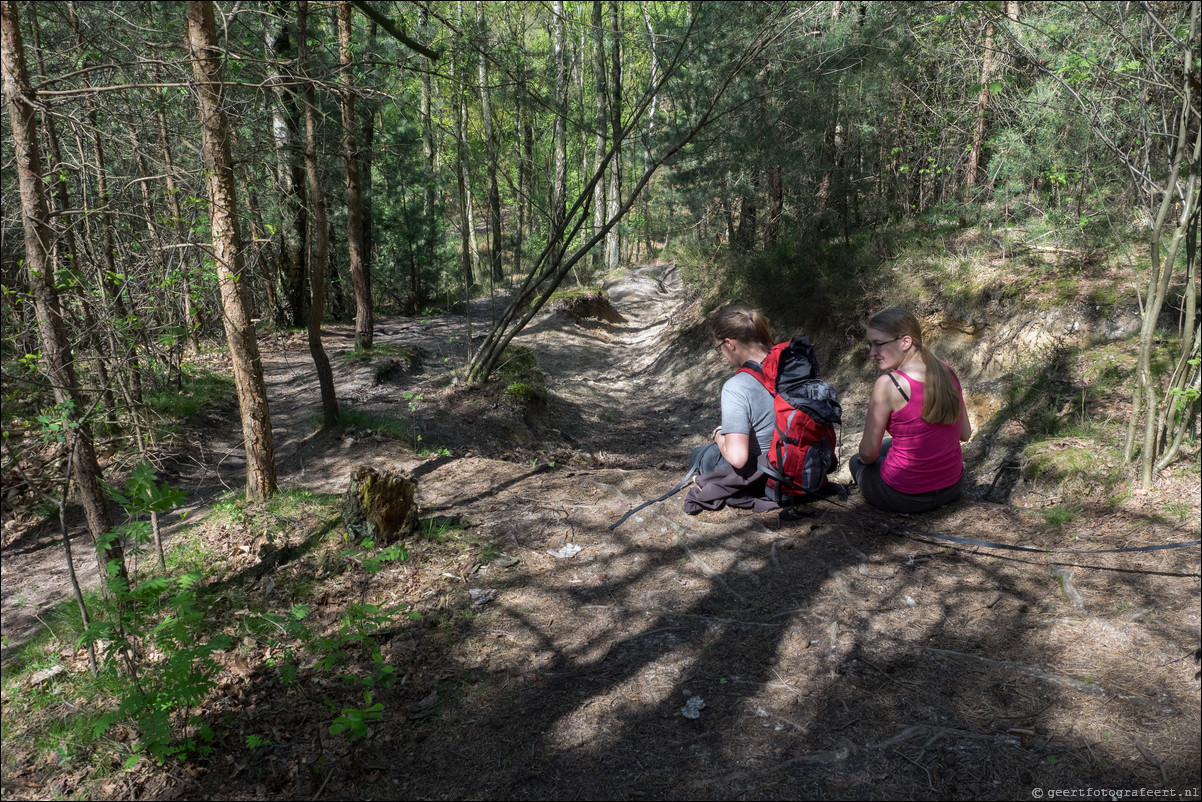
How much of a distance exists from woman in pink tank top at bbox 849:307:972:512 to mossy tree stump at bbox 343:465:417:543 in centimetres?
326

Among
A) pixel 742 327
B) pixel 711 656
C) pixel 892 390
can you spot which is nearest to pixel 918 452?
pixel 892 390

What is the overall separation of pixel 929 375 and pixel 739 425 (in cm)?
117

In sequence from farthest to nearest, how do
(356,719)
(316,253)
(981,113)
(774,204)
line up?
(774,204), (981,113), (316,253), (356,719)

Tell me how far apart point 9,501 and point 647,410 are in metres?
8.82

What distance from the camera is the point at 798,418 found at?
404cm

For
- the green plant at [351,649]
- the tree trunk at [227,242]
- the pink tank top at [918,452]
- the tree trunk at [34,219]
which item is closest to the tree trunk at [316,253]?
the tree trunk at [227,242]

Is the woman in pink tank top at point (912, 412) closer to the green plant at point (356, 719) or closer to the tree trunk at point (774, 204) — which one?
the green plant at point (356, 719)

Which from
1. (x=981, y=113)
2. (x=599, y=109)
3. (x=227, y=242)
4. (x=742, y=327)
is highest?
(x=599, y=109)

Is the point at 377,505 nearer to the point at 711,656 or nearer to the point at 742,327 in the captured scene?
the point at 711,656

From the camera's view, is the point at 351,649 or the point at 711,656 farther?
the point at 351,649

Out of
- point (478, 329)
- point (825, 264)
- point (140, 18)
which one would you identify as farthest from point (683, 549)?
point (478, 329)

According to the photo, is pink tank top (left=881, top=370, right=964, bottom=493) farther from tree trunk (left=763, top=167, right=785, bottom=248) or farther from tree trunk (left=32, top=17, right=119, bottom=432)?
tree trunk (left=763, top=167, right=785, bottom=248)

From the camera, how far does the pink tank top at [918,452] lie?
12.5ft

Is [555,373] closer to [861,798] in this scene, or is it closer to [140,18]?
[140,18]
